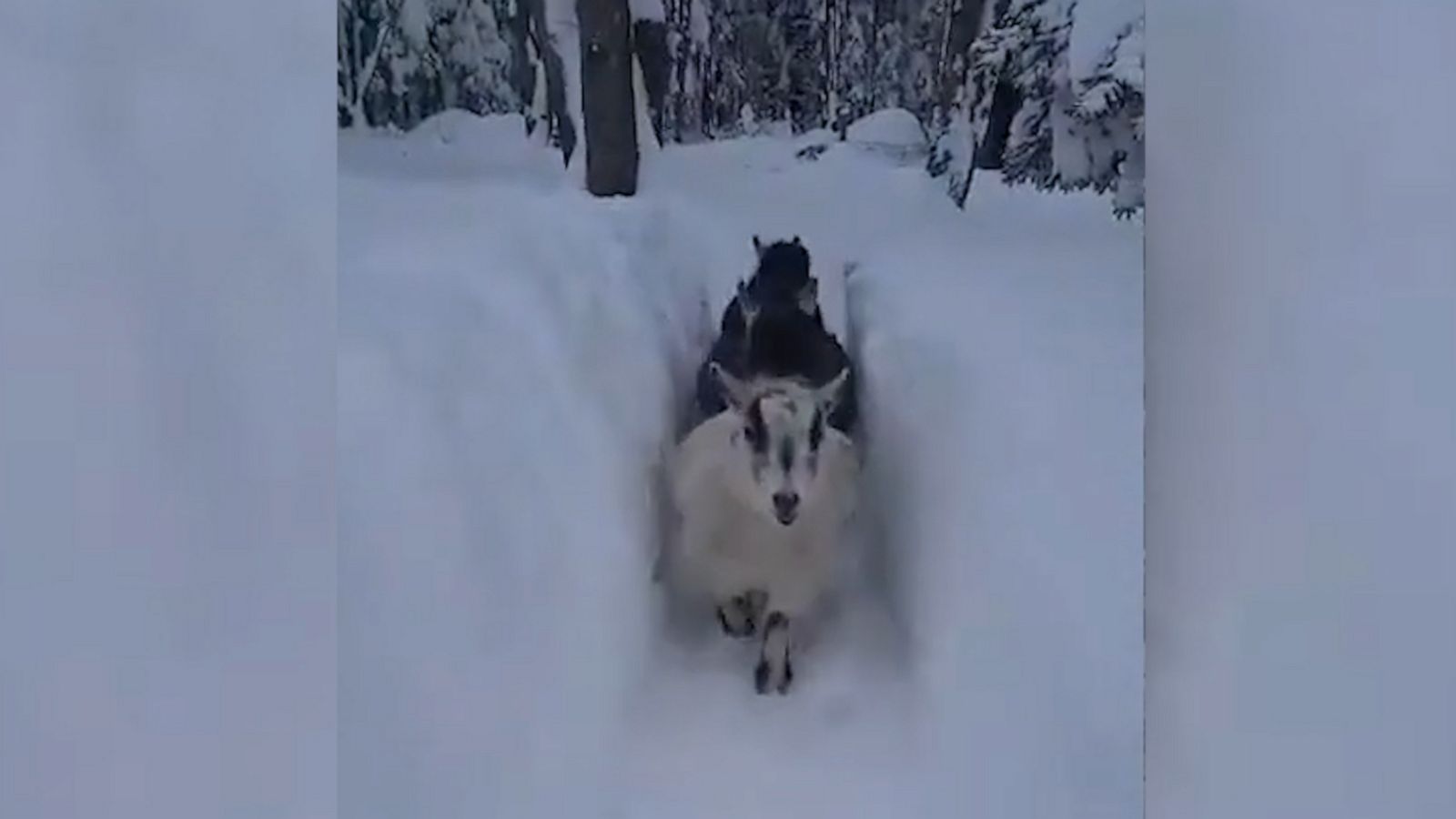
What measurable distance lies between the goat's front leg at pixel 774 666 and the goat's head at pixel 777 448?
0.10 m

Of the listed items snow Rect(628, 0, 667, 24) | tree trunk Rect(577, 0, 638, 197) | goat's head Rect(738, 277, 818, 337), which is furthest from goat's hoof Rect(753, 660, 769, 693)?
snow Rect(628, 0, 667, 24)

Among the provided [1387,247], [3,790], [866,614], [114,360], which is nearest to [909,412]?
[866,614]

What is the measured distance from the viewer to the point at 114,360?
1.37 meters

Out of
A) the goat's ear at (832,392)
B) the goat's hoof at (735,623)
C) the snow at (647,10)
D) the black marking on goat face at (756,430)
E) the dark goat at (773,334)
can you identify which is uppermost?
Answer: the snow at (647,10)

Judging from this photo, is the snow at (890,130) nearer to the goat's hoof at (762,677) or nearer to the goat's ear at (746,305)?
the goat's ear at (746,305)

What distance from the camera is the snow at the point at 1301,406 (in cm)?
141

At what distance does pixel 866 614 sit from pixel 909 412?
0.16 m

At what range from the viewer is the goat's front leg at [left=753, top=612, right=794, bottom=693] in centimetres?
138

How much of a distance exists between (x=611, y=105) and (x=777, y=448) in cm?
30

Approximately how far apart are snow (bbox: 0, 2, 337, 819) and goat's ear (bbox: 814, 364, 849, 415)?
0.39 metres

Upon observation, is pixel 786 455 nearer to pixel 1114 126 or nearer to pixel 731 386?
pixel 731 386

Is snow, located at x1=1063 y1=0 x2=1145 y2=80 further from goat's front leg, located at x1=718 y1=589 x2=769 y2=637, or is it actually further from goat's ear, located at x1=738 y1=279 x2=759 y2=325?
goat's front leg, located at x1=718 y1=589 x2=769 y2=637

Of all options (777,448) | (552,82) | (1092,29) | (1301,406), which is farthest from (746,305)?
(1301,406)

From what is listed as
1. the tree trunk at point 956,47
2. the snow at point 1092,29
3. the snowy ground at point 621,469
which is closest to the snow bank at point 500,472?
the snowy ground at point 621,469
